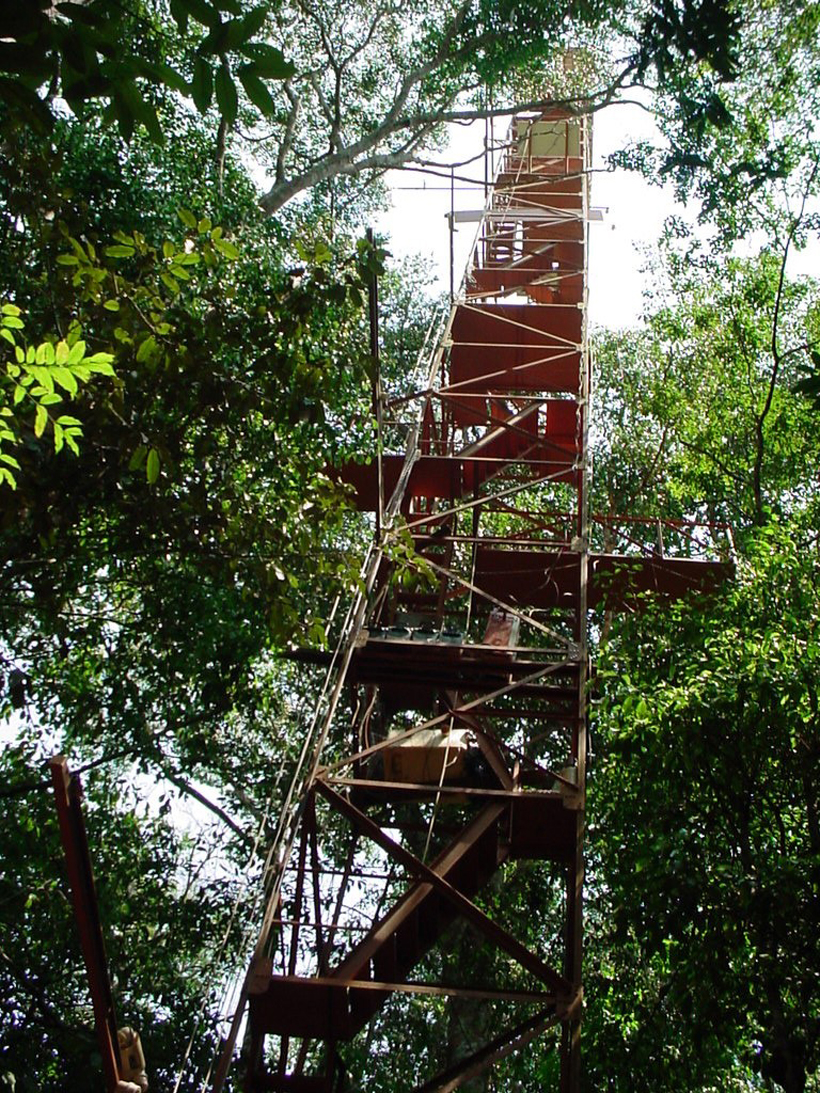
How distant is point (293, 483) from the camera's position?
924cm

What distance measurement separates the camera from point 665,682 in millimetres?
8336

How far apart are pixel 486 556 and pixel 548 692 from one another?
2590 mm

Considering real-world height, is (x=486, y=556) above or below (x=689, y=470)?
below

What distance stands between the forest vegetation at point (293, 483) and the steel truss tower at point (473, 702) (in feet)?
1.67

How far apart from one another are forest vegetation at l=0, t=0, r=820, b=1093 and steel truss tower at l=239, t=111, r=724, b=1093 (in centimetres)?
51

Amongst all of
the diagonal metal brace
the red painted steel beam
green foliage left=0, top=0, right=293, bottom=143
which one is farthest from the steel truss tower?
green foliage left=0, top=0, right=293, bottom=143

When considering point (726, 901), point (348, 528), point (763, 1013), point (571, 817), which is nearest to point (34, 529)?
point (571, 817)

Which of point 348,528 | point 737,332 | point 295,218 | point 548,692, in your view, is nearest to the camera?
point 548,692

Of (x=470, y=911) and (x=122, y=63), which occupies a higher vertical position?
(x=122, y=63)

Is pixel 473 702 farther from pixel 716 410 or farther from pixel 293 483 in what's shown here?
pixel 716 410

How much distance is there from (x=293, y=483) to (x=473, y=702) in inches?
A: 89.2

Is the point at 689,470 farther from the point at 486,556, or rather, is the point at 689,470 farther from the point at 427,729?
the point at 427,729

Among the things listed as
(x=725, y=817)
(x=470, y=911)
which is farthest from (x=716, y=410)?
(x=470, y=911)

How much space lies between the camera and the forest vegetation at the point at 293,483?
239 inches
